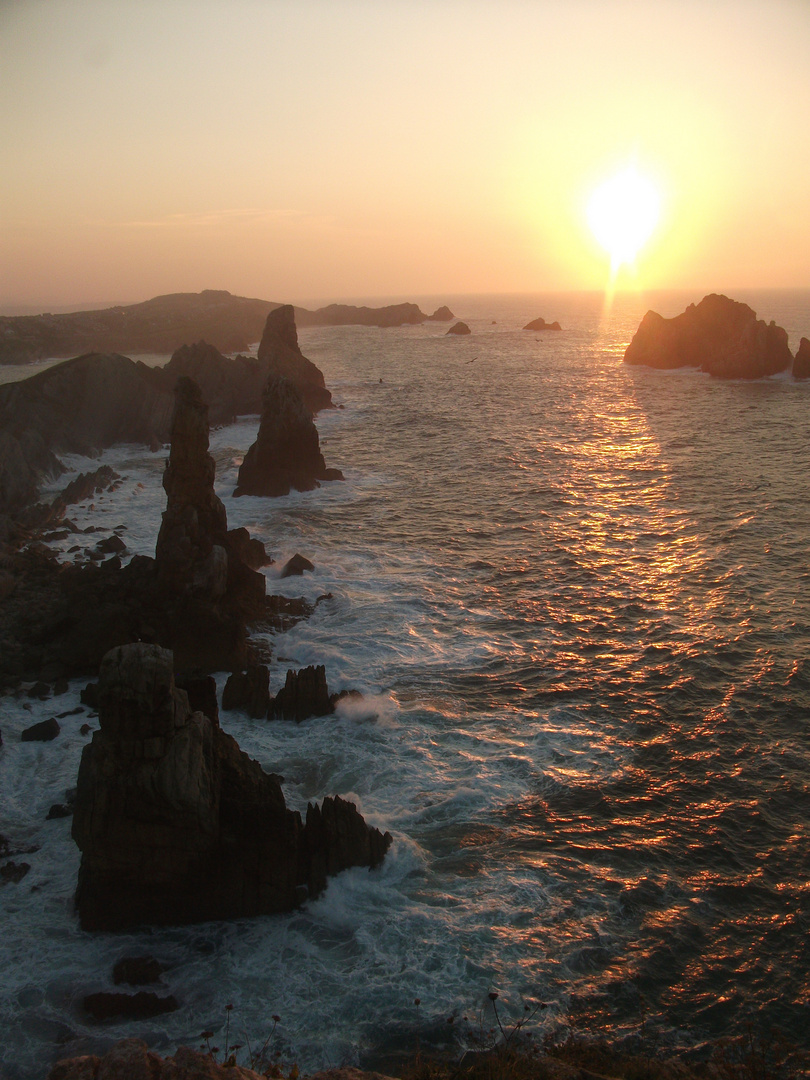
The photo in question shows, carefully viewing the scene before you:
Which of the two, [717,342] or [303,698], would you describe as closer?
[303,698]

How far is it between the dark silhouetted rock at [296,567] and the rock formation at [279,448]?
41.0 feet

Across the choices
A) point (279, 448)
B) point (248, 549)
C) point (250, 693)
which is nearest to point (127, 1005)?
point (250, 693)

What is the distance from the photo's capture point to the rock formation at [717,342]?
83312 millimetres

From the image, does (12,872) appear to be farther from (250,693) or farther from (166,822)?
(250,693)

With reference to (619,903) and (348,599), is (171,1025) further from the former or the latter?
(348,599)

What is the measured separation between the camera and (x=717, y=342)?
3497 inches

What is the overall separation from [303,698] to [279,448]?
986 inches

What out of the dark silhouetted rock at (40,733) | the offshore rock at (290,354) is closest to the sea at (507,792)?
the dark silhouetted rock at (40,733)

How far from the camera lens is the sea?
12297 millimetres

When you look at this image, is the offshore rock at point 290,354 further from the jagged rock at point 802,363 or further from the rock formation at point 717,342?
the jagged rock at point 802,363

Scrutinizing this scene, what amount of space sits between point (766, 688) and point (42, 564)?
2729 cm

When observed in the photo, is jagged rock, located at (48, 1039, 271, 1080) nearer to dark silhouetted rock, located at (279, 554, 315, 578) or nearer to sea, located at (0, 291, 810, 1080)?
sea, located at (0, 291, 810, 1080)

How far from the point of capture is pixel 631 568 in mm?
31203

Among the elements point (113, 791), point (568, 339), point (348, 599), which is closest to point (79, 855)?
point (113, 791)
